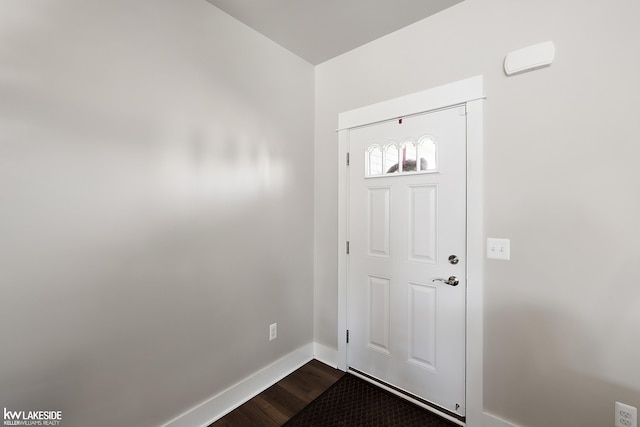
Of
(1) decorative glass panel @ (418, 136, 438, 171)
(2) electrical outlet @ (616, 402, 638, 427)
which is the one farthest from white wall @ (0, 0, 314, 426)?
(2) electrical outlet @ (616, 402, 638, 427)

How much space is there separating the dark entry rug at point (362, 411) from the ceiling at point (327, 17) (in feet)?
8.72

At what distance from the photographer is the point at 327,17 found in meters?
1.81

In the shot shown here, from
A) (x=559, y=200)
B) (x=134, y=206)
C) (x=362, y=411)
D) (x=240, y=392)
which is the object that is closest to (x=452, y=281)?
(x=559, y=200)

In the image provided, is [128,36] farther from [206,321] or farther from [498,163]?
[498,163]

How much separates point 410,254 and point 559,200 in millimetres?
865

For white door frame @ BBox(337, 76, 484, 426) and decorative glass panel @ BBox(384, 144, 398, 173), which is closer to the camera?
white door frame @ BBox(337, 76, 484, 426)

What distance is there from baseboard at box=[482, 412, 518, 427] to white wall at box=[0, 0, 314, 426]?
1.44 metres

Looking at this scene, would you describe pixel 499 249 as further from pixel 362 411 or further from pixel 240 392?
pixel 240 392

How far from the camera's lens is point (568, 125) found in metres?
1.35

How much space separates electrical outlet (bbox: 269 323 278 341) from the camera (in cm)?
204

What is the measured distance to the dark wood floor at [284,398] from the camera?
1682 mm

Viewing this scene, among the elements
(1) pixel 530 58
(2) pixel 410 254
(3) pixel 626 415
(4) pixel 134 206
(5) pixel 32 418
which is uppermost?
(1) pixel 530 58

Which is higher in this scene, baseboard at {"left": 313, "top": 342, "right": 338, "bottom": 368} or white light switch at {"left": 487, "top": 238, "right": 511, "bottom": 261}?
white light switch at {"left": 487, "top": 238, "right": 511, "bottom": 261}

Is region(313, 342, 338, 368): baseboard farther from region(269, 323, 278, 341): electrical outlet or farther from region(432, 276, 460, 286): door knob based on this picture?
region(432, 276, 460, 286): door knob
